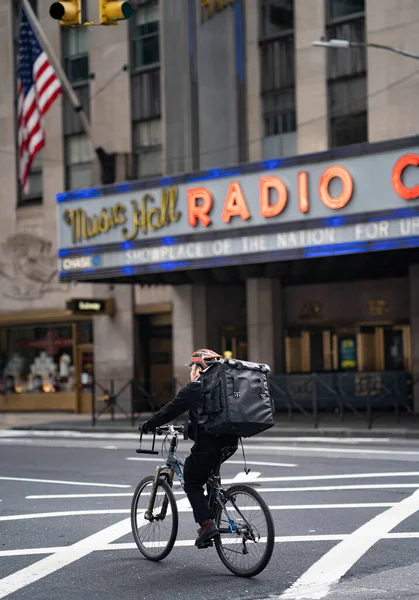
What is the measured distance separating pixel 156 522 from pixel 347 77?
851 inches

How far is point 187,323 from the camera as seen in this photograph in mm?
31609

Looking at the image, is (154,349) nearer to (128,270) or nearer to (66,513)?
(128,270)

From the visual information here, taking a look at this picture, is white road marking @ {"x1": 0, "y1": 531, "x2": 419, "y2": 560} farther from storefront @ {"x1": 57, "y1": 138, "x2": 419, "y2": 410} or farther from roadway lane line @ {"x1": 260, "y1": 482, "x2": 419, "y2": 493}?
storefront @ {"x1": 57, "y1": 138, "x2": 419, "y2": 410}

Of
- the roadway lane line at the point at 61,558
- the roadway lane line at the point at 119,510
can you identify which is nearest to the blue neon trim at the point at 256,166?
the roadway lane line at the point at 119,510

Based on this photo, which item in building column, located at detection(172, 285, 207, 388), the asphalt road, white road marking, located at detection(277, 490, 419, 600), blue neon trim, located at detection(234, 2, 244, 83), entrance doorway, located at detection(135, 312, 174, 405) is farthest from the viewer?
entrance doorway, located at detection(135, 312, 174, 405)

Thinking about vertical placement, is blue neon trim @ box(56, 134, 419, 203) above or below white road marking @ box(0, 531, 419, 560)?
above

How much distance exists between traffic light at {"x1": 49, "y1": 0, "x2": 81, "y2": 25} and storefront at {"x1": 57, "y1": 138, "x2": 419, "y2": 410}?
1176 cm

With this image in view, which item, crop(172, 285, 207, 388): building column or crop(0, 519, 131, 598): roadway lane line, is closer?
crop(0, 519, 131, 598): roadway lane line

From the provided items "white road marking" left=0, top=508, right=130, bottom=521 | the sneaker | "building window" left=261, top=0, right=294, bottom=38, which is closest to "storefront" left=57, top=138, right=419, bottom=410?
"building window" left=261, top=0, right=294, bottom=38

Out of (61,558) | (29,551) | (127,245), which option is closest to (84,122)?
(127,245)

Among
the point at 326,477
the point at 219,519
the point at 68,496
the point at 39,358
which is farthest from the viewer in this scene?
the point at 39,358

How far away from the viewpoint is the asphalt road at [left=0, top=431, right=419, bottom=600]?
8.09 metres

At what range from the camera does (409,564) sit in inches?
341

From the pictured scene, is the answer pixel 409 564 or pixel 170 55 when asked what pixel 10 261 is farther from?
pixel 409 564
